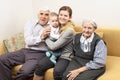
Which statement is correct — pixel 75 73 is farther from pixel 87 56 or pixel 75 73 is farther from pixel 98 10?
pixel 98 10

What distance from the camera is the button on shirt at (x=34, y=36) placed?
295 cm

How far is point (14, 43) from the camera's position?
3311 millimetres

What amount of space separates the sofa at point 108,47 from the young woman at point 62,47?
0.28 feet

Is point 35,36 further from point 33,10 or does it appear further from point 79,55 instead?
point 33,10

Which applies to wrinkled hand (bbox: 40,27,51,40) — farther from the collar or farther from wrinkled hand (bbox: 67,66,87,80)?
wrinkled hand (bbox: 67,66,87,80)

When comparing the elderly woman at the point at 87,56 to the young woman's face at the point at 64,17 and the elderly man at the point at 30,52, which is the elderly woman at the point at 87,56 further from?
the elderly man at the point at 30,52

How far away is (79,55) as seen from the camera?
2691 mm

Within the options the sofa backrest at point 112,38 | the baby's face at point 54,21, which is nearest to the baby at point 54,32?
the baby's face at point 54,21

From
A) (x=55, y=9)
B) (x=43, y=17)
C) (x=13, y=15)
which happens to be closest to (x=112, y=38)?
(x=43, y=17)

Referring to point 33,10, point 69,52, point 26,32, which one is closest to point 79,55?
point 69,52

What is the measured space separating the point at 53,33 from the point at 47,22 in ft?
0.99

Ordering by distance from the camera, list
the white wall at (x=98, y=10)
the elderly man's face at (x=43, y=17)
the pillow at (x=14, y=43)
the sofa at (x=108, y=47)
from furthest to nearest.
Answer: the pillow at (x=14, y=43) → the white wall at (x=98, y=10) → the elderly man's face at (x=43, y=17) → the sofa at (x=108, y=47)

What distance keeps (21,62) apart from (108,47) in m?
1.18

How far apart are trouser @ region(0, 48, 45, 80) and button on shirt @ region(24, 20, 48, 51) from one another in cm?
7
